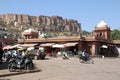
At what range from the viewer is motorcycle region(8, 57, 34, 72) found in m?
18.7

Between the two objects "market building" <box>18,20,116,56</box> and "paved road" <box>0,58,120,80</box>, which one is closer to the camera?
"paved road" <box>0,58,120,80</box>

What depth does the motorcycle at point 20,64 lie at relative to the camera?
737 inches

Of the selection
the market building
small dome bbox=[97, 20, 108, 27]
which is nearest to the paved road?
the market building

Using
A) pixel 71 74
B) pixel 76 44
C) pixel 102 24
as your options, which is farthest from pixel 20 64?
pixel 102 24

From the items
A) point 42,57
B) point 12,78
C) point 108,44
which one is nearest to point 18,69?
point 12,78

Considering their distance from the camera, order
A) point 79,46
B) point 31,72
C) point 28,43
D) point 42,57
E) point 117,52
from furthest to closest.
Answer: point 117,52
point 28,43
point 79,46
point 42,57
point 31,72

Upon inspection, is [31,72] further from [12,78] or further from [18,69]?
[12,78]

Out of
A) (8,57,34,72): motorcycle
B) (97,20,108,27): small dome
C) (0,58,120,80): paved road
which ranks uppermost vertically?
(97,20,108,27): small dome

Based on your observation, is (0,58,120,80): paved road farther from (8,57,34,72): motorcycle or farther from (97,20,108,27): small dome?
(97,20,108,27): small dome

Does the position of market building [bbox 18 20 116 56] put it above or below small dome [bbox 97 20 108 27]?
below

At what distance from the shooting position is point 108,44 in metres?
56.8

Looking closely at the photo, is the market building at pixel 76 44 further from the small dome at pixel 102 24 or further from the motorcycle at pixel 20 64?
the motorcycle at pixel 20 64

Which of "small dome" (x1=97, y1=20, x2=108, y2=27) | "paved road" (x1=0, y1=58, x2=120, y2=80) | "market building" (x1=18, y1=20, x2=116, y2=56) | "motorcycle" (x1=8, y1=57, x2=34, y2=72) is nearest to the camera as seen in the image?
"paved road" (x1=0, y1=58, x2=120, y2=80)

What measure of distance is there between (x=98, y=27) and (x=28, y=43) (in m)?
16.1
